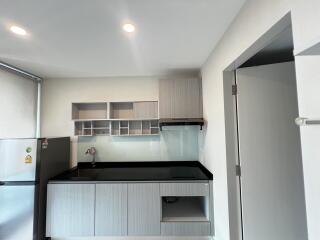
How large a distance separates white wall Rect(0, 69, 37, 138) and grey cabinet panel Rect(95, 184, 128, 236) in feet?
5.19

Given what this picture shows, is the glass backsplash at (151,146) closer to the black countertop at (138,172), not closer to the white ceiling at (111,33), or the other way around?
the black countertop at (138,172)

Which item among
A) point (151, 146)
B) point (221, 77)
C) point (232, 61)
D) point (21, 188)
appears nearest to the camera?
point (232, 61)

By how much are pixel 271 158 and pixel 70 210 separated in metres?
2.39

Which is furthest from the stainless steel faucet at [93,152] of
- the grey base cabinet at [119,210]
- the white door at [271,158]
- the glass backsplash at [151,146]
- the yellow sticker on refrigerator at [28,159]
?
the white door at [271,158]

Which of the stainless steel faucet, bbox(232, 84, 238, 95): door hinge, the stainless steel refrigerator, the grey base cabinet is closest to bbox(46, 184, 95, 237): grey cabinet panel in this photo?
the grey base cabinet

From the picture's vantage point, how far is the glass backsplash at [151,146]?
3008mm

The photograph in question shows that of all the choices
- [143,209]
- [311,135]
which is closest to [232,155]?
[311,135]

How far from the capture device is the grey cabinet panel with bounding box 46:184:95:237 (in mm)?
2211

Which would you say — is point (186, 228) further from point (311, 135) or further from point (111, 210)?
point (311, 135)

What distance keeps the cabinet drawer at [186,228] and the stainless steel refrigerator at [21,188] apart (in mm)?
1589

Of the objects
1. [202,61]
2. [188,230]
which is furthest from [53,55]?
[188,230]

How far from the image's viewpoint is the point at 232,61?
1.58m

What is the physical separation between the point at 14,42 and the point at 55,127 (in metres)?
1.54

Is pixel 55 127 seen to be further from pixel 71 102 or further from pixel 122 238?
pixel 122 238
